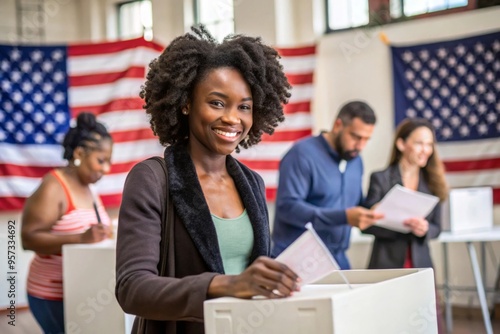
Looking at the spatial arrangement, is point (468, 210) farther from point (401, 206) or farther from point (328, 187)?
point (328, 187)

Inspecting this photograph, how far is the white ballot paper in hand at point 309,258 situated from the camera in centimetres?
102

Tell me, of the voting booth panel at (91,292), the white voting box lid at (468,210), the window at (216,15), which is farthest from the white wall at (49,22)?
the voting booth panel at (91,292)

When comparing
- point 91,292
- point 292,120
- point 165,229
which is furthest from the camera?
point 292,120

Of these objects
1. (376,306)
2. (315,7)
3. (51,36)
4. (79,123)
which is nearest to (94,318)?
(79,123)

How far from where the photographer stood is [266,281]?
1.04 metres

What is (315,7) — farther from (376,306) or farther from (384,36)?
(376,306)

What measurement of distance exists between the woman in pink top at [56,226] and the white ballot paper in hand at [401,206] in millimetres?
1247

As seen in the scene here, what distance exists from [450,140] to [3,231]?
376 cm

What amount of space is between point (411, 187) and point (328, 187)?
1.87 feet

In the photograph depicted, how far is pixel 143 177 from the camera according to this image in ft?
4.16

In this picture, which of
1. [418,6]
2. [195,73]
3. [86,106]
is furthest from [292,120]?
[195,73]

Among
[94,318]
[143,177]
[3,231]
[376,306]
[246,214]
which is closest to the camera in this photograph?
[376,306]

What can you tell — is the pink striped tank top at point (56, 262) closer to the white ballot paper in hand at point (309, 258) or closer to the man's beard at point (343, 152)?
the man's beard at point (343, 152)

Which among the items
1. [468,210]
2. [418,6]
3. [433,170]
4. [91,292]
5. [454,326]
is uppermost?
[418,6]
